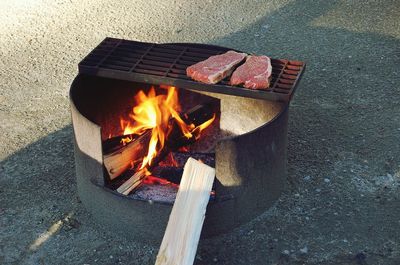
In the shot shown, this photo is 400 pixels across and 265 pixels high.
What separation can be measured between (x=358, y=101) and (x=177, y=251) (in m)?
2.77

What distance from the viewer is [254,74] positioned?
14.8 feet

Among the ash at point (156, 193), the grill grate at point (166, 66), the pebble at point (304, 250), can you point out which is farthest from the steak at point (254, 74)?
the pebble at point (304, 250)

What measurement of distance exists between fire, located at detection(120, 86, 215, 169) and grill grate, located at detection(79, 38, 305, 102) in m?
0.43

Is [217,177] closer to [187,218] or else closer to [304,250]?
[187,218]

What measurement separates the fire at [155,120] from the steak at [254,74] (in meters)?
0.83

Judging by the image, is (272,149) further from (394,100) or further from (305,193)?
(394,100)

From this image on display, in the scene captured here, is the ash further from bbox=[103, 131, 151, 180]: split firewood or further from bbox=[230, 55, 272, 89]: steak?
bbox=[230, 55, 272, 89]: steak

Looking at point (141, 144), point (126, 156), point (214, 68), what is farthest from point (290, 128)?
point (126, 156)

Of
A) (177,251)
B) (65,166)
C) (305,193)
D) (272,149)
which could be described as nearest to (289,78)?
(272,149)

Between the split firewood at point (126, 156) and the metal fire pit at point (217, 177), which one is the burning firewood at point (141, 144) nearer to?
the split firewood at point (126, 156)

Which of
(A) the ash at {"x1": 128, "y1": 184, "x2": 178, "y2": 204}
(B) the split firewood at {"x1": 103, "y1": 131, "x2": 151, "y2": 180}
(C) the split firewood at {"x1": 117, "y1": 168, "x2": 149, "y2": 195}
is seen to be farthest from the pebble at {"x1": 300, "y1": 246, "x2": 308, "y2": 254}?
(B) the split firewood at {"x1": 103, "y1": 131, "x2": 151, "y2": 180}

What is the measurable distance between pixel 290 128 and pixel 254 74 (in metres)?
1.33

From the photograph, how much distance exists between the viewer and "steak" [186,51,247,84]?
4482mm

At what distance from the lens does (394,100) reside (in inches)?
238
